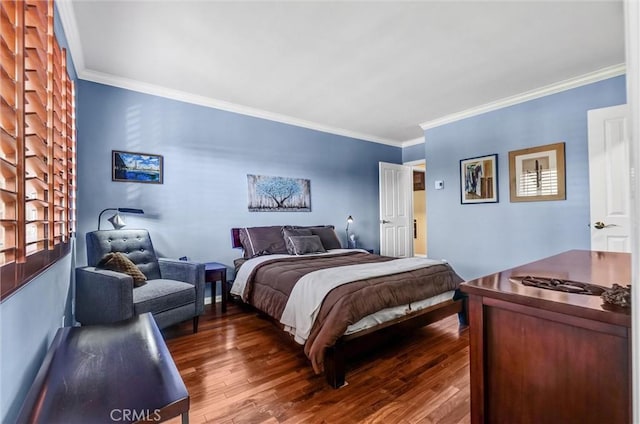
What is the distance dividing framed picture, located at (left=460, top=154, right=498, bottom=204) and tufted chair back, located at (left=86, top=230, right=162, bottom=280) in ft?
13.4

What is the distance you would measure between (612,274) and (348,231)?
3.82 m

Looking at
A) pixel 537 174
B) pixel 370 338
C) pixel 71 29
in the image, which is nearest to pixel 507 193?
pixel 537 174

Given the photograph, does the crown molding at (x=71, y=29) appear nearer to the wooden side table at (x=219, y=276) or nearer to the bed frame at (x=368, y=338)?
the wooden side table at (x=219, y=276)

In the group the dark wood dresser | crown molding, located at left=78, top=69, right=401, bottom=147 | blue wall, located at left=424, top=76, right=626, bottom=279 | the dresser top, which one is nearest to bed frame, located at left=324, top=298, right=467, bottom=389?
the dark wood dresser

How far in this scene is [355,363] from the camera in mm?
2180

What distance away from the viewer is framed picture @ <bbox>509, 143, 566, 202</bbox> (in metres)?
3.34

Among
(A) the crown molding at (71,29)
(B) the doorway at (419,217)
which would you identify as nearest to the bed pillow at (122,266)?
(A) the crown molding at (71,29)

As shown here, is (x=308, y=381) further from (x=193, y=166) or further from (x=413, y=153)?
(x=413, y=153)

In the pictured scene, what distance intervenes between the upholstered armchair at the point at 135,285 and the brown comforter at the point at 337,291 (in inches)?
22.9

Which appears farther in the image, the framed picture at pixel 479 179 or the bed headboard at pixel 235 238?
the framed picture at pixel 479 179

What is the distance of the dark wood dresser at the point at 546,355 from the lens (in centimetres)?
84

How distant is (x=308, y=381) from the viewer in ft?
6.32

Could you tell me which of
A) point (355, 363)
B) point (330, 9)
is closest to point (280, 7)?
point (330, 9)

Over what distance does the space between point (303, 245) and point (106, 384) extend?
2.67 meters
